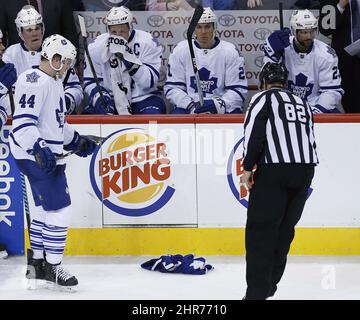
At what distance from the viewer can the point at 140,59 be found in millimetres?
8156

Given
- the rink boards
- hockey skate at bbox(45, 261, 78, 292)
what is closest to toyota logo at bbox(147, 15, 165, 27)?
the rink boards

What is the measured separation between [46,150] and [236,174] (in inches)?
52.1

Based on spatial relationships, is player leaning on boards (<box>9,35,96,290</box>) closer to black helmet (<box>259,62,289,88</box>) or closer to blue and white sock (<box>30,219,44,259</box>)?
blue and white sock (<box>30,219,44,259</box>)

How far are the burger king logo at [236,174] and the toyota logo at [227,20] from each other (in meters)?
1.43

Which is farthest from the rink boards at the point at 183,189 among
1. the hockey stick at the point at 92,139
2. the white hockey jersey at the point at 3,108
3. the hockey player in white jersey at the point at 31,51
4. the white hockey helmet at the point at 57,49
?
the white hockey helmet at the point at 57,49

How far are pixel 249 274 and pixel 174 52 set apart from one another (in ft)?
7.63

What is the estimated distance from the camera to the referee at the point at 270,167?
6.20 meters

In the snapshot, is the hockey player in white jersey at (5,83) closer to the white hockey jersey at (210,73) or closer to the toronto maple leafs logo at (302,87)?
the white hockey jersey at (210,73)

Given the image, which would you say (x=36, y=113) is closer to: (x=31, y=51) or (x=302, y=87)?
(x=31, y=51)

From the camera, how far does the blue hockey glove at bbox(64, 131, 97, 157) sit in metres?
7.04

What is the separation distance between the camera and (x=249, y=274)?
6.28 m

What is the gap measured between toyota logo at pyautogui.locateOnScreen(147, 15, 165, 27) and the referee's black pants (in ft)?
8.66

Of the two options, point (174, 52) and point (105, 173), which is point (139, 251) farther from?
point (174, 52)

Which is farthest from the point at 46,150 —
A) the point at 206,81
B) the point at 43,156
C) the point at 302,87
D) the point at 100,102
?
the point at 302,87
